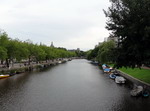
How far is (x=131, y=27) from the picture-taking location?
22.8m

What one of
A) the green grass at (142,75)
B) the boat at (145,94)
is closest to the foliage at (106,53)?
the boat at (145,94)

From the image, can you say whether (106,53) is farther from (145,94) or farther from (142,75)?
(145,94)

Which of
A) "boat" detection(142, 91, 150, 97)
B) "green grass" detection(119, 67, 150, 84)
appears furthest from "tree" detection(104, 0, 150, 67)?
"green grass" detection(119, 67, 150, 84)

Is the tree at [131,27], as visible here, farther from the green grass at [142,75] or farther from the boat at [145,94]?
the green grass at [142,75]

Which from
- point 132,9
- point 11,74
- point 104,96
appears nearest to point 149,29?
point 132,9

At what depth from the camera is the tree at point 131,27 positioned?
22.7m

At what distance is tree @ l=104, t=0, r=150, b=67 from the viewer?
22.7 metres

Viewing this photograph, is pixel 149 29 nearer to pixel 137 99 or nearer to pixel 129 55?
pixel 129 55

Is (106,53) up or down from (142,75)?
up

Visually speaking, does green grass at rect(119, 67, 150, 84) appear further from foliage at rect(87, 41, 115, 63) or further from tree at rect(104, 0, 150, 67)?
tree at rect(104, 0, 150, 67)

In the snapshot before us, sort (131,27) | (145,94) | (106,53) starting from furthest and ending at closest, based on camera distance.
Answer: (106,53) < (145,94) < (131,27)

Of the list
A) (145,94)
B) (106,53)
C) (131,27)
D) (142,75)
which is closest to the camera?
(131,27)

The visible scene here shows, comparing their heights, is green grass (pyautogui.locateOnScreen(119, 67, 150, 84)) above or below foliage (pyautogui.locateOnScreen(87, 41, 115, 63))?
below

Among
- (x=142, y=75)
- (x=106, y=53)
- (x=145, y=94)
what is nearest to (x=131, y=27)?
(x=145, y=94)
